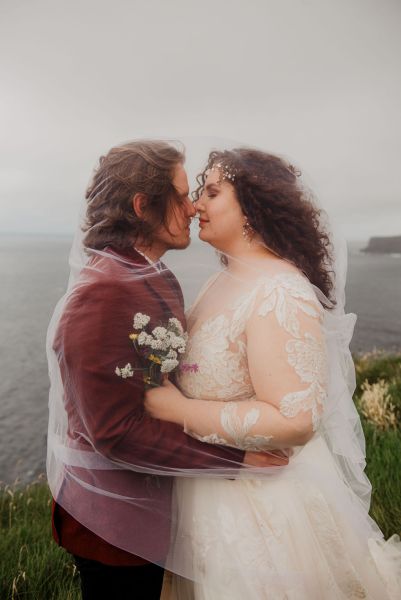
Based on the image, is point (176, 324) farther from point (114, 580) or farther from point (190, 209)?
point (114, 580)

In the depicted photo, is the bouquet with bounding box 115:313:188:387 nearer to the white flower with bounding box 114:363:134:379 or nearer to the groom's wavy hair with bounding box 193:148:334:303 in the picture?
the white flower with bounding box 114:363:134:379

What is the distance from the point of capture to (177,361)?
5.07 ft

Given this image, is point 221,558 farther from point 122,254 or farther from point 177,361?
point 122,254

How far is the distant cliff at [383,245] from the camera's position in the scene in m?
5.30

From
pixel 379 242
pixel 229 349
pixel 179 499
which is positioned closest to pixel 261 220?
pixel 229 349

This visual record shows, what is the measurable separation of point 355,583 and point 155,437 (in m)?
0.92

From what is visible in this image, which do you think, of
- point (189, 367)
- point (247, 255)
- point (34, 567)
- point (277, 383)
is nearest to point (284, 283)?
point (247, 255)

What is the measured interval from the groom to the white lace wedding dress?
0.11m

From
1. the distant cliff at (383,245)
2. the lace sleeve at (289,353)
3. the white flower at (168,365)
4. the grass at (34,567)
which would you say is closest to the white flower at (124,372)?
the white flower at (168,365)

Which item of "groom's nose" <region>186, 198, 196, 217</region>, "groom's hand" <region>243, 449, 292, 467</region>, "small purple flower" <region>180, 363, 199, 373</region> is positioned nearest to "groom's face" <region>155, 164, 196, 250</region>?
"groom's nose" <region>186, 198, 196, 217</region>

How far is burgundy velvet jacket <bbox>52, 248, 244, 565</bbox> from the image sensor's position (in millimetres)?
1457

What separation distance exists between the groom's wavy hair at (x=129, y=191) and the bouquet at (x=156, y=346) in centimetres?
34

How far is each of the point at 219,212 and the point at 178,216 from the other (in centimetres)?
15

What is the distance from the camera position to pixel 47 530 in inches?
111
